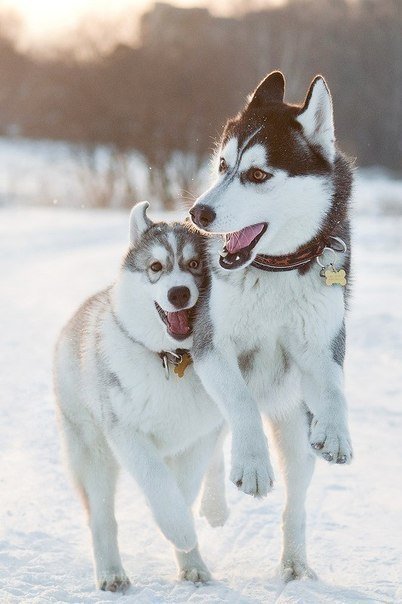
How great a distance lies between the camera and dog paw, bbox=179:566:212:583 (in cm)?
406

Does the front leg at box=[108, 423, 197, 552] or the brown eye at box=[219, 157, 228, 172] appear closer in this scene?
the brown eye at box=[219, 157, 228, 172]

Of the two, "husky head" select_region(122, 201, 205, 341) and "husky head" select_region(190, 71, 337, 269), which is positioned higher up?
"husky head" select_region(190, 71, 337, 269)

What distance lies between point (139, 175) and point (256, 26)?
7.29 metres

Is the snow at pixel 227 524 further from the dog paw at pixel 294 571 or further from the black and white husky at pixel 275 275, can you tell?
the black and white husky at pixel 275 275

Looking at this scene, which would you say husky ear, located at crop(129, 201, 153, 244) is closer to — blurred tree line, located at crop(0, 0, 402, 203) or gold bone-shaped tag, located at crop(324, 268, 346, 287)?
gold bone-shaped tag, located at crop(324, 268, 346, 287)

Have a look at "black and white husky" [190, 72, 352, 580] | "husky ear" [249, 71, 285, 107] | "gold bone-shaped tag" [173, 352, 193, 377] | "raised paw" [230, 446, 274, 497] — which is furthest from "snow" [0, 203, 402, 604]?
"husky ear" [249, 71, 285, 107]

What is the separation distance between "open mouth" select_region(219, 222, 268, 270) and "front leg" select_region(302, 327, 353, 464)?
1.71ft

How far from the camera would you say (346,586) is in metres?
3.93

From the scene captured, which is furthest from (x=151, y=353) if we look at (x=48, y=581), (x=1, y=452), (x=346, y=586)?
(x=1, y=452)

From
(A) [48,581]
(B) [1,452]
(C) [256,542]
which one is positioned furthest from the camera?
(B) [1,452]

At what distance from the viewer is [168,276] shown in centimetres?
409

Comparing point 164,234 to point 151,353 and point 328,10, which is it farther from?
point 328,10

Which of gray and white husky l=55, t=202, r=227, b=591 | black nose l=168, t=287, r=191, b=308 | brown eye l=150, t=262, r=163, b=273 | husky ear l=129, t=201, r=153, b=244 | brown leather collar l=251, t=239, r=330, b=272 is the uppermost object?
brown leather collar l=251, t=239, r=330, b=272

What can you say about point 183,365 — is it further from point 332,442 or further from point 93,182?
point 93,182
